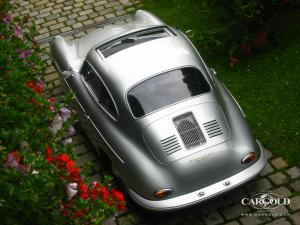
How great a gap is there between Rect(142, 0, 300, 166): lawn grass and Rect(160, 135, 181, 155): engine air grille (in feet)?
6.71

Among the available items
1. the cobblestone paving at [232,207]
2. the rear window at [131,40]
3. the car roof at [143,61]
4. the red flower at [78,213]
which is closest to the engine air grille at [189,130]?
the car roof at [143,61]

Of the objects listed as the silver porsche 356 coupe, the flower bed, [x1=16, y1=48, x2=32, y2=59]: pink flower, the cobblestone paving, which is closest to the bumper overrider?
the silver porsche 356 coupe

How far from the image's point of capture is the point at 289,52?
970 centimetres

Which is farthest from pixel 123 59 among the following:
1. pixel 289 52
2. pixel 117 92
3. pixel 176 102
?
pixel 289 52

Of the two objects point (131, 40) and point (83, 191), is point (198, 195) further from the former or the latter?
point (131, 40)

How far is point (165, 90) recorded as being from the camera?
6.89 m

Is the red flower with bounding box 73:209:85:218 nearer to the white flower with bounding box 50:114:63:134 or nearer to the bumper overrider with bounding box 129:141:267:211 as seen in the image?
the white flower with bounding box 50:114:63:134

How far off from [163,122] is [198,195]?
3.61ft

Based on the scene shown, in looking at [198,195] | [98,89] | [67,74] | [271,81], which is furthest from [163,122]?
[271,81]

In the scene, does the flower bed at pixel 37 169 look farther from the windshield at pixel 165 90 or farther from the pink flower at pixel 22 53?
the windshield at pixel 165 90

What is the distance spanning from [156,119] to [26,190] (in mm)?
3265

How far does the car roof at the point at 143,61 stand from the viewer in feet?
23.0

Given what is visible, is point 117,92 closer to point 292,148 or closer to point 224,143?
point 224,143

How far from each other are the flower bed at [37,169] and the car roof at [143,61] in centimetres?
227
